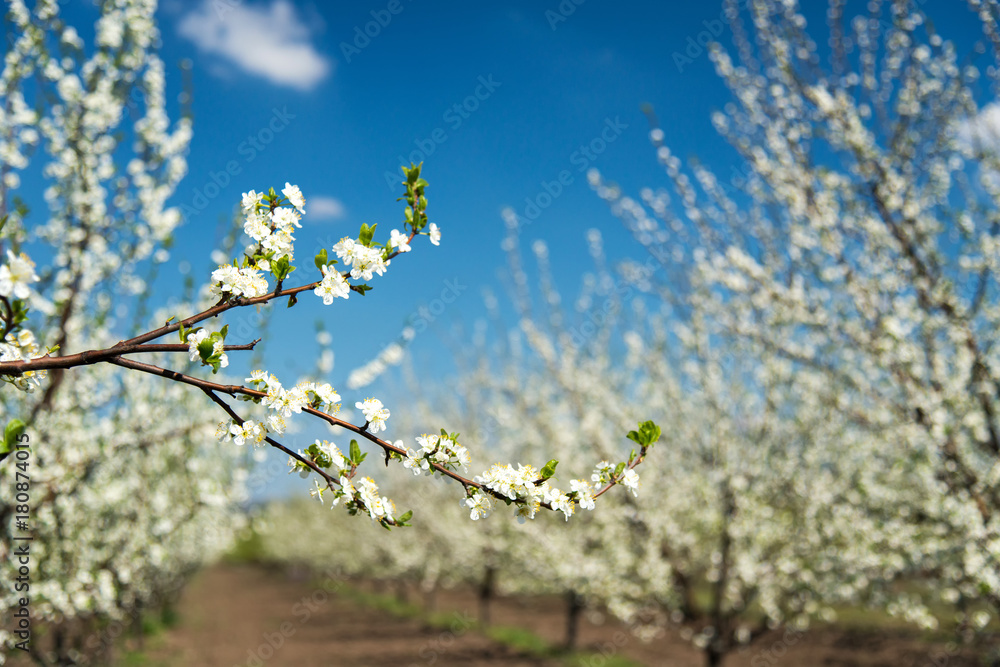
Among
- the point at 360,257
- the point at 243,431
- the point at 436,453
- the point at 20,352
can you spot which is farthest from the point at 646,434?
the point at 20,352

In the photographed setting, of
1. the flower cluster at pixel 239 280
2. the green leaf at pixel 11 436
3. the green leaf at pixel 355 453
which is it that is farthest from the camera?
Answer: the green leaf at pixel 355 453

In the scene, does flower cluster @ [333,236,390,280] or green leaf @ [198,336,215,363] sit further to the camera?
flower cluster @ [333,236,390,280]

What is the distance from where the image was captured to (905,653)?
1045 centimetres

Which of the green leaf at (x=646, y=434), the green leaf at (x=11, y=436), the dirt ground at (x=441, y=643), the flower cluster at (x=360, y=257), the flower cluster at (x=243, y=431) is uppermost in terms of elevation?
the flower cluster at (x=360, y=257)

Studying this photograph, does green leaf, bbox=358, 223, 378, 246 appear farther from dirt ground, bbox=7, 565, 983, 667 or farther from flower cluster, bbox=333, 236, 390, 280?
dirt ground, bbox=7, 565, 983, 667

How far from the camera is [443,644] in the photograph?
1293cm

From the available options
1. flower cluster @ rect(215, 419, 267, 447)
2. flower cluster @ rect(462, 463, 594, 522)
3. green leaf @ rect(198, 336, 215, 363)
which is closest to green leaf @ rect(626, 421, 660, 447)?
flower cluster @ rect(462, 463, 594, 522)

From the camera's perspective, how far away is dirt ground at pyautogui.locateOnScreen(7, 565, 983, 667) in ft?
34.7

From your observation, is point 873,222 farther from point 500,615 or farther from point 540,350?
point 500,615

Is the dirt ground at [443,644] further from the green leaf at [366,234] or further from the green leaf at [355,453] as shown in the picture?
the green leaf at [366,234]

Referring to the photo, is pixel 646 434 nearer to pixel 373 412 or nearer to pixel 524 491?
pixel 524 491

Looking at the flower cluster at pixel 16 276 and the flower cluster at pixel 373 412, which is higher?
the flower cluster at pixel 16 276

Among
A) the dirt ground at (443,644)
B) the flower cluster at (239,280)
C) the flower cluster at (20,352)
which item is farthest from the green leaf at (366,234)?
the dirt ground at (443,644)

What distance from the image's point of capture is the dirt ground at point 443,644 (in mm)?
10578
